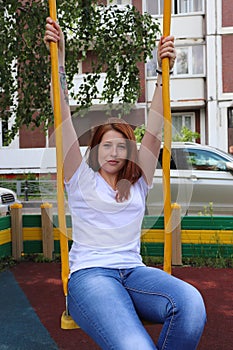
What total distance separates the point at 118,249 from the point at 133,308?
0.22 meters

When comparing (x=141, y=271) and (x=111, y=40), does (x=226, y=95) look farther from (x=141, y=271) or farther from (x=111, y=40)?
(x=141, y=271)

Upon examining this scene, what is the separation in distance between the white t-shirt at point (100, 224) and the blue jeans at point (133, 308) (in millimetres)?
50

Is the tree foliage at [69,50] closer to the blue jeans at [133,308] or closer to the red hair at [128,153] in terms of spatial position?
the red hair at [128,153]

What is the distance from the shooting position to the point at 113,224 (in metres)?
1.69

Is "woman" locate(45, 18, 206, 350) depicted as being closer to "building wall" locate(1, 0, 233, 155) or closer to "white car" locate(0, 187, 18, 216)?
"white car" locate(0, 187, 18, 216)

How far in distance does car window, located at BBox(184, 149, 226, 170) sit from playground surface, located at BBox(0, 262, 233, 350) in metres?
2.35

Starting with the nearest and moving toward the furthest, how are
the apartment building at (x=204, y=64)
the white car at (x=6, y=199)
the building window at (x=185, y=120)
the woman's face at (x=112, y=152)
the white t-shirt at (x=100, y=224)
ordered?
the white t-shirt at (x=100, y=224) → the woman's face at (x=112, y=152) → the white car at (x=6, y=199) → the apartment building at (x=204, y=64) → the building window at (x=185, y=120)

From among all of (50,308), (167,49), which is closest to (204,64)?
(50,308)

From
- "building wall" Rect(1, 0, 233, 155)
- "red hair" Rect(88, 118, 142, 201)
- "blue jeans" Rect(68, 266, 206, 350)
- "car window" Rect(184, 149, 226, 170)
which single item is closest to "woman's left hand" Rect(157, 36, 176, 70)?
"red hair" Rect(88, 118, 142, 201)

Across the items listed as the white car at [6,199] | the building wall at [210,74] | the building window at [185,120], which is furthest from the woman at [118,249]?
the building window at [185,120]

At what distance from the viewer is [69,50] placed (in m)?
5.21

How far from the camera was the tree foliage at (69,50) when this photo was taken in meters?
4.83

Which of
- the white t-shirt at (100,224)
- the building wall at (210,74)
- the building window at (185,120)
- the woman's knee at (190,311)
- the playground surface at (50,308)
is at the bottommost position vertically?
the playground surface at (50,308)

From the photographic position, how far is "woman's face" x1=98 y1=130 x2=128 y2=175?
1.77 metres
